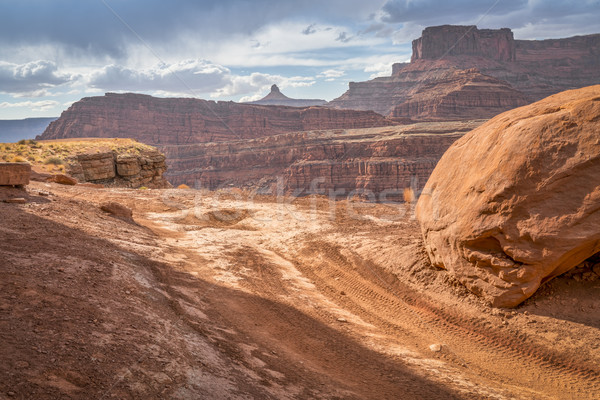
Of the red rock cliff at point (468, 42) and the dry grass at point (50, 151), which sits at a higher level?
the red rock cliff at point (468, 42)

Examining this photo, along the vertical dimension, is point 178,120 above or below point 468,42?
below

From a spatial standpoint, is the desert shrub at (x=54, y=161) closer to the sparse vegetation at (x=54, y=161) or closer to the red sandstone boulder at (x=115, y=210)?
the sparse vegetation at (x=54, y=161)


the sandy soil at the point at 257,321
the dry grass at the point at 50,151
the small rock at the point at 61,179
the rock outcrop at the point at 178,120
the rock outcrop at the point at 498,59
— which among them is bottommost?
the sandy soil at the point at 257,321

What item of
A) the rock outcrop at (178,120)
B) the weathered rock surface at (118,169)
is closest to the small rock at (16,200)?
the weathered rock surface at (118,169)

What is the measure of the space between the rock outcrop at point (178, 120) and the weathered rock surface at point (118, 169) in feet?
227

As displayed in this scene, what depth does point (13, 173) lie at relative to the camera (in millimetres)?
10898

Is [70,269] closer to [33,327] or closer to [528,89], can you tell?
[33,327]

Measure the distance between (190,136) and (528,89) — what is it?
320 feet

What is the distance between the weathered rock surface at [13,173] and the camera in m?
10.7

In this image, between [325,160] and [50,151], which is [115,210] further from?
[325,160]

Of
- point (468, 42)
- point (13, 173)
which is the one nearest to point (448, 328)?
point (13, 173)

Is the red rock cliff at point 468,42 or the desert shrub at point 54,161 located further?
the red rock cliff at point 468,42

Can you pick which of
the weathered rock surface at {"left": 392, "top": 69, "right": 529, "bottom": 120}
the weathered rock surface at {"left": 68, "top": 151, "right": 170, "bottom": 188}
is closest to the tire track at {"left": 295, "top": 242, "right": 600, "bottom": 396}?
the weathered rock surface at {"left": 68, "top": 151, "right": 170, "bottom": 188}

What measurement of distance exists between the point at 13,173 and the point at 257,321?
8.50m
